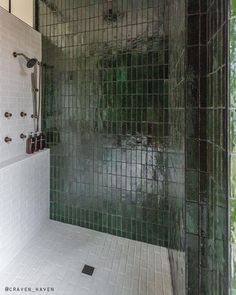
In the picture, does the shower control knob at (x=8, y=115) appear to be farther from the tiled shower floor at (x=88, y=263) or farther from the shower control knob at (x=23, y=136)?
the tiled shower floor at (x=88, y=263)

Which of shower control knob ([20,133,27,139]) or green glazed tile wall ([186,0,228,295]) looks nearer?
green glazed tile wall ([186,0,228,295])

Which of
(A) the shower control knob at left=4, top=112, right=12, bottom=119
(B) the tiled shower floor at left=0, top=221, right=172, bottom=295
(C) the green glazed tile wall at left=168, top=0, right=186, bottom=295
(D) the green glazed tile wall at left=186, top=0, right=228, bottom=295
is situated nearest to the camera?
(D) the green glazed tile wall at left=186, top=0, right=228, bottom=295

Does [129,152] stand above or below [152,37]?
below

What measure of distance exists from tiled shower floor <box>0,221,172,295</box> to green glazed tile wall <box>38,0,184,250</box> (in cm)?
20

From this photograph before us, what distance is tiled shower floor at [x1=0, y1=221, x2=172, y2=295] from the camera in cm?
202

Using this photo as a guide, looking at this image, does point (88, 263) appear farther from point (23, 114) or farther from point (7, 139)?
point (23, 114)

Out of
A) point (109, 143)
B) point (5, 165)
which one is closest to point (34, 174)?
point (5, 165)

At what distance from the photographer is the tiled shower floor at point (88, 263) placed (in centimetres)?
202

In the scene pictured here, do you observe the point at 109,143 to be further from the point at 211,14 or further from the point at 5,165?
the point at 211,14

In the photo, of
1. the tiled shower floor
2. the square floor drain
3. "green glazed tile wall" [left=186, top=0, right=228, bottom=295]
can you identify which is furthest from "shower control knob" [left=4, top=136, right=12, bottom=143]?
"green glazed tile wall" [left=186, top=0, right=228, bottom=295]

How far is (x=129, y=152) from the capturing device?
2686mm

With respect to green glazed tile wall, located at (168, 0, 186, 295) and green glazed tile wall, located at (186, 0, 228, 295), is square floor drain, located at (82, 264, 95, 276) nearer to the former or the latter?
green glazed tile wall, located at (168, 0, 186, 295)

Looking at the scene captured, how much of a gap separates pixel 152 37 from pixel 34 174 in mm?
1844

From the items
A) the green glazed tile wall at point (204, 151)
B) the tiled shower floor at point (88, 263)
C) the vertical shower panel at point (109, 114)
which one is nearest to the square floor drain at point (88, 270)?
the tiled shower floor at point (88, 263)
